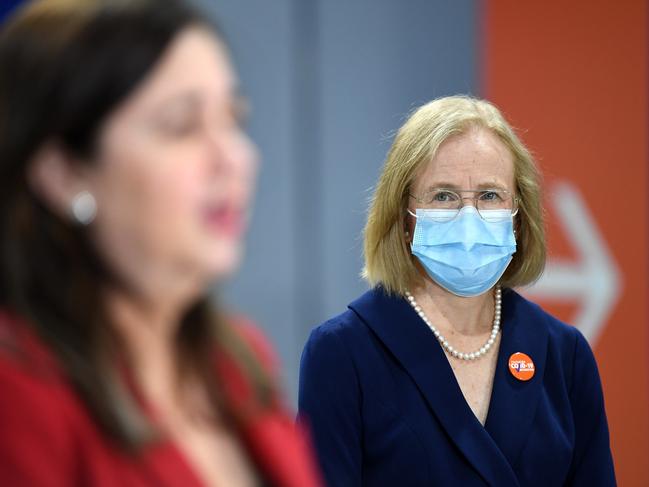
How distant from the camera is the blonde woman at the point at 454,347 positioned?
1971 mm

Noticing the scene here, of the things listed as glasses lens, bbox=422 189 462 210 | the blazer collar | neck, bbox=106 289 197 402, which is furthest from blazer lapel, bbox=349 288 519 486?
neck, bbox=106 289 197 402

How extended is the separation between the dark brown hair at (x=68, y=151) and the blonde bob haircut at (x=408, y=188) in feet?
3.85

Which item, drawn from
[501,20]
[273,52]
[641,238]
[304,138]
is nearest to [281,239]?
[304,138]

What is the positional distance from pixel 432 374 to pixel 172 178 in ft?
3.78

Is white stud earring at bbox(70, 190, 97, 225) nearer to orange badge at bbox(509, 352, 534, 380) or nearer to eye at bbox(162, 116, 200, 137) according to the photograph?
eye at bbox(162, 116, 200, 137)

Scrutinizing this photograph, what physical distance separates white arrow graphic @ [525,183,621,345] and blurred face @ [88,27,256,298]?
118 inches

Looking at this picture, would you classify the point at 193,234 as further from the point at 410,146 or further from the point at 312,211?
the point at 312,211

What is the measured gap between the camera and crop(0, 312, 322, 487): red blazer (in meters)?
0.91

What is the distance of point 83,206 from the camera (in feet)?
3.25

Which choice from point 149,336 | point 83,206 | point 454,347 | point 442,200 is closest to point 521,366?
point 454,347

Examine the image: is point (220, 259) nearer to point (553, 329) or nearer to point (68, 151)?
point (68, 151)

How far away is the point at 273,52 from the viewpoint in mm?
3541

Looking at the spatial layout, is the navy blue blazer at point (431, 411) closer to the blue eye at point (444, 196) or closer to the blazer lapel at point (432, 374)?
the blazer lapel at point (432, 374)

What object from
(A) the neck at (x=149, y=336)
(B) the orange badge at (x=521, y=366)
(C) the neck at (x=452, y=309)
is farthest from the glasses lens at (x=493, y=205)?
(A) the neck at (x=149, y=336)
